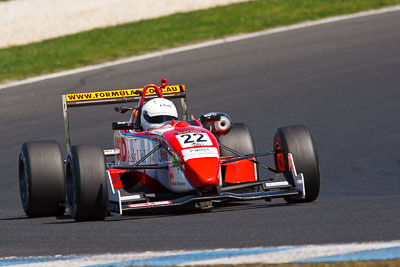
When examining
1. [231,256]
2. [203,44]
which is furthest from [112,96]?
[203,44]

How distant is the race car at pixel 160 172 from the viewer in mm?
8070

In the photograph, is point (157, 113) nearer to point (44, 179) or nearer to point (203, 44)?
point (44, 179)

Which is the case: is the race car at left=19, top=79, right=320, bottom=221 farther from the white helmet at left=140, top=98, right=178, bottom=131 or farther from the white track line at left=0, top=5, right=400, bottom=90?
the white track line at left=0, top=5, right=400, bottom=90

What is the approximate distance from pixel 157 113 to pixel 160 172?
0.68 meters

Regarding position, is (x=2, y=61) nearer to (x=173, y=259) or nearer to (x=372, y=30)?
(x=372, y=30)

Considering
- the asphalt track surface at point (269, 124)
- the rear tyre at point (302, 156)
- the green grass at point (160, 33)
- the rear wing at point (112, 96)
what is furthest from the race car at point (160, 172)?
the green grass at point (160, 33)

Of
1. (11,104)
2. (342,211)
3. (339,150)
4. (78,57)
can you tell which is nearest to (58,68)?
(78,57)

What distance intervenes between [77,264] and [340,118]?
9.71 m

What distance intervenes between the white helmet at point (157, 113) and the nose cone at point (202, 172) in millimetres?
1221

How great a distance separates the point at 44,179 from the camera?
351 inches

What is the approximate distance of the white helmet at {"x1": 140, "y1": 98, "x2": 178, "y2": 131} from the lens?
9250 millimetres

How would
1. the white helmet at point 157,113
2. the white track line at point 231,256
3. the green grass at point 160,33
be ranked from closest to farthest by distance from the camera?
the white track line at point 231,256
the white helmet at point 157,113
the green grass at point 160,33

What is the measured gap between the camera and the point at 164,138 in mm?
8586

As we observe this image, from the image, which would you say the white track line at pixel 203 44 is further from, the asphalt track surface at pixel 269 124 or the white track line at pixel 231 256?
the white track line at pixel 231 256
